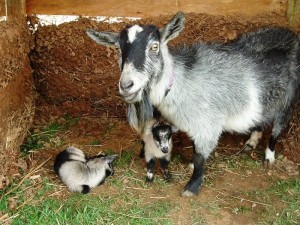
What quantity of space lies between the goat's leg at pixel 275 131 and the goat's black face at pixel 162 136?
→ 1254 millimetres

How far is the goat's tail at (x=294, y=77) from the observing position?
4449 millimetres

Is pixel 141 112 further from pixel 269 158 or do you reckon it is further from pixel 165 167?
pixel 269 158

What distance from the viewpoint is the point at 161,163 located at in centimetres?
443

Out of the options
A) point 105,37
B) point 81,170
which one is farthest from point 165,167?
point 105,37

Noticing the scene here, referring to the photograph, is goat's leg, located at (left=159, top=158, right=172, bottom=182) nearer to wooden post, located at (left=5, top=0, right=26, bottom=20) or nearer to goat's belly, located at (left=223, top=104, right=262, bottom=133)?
goat's belly, located at (left=223, top=104, right=262, bottom=133)

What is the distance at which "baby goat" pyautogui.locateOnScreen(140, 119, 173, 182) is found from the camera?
13.4ft

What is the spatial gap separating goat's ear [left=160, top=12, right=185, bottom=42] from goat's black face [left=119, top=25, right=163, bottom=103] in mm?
61

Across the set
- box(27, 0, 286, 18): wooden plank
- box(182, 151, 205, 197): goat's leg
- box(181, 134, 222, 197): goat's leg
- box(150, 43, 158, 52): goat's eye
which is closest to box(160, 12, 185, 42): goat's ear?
box(150, 43, 158, 52): goat's eye

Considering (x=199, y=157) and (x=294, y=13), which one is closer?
(x=199, y=157)

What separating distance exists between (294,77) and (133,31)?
1830mm

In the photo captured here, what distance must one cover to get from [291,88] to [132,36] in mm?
1844

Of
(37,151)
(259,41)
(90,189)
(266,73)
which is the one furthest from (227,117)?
(37,151)

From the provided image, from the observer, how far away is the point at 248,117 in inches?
172

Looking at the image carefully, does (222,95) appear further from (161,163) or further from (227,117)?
(161,163)
